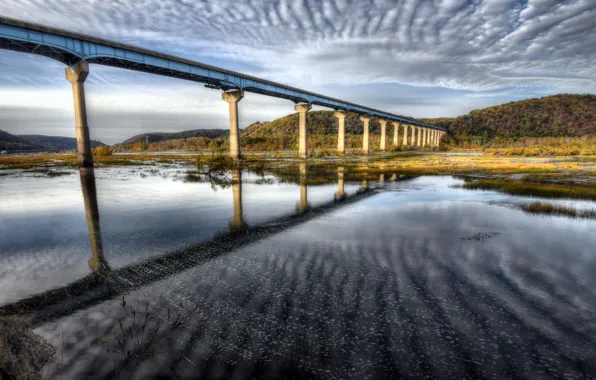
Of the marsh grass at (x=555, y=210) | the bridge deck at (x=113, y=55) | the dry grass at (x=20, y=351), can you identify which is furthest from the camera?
the bridge deck at (x=113, y=55)

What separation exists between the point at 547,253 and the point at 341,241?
4693mm

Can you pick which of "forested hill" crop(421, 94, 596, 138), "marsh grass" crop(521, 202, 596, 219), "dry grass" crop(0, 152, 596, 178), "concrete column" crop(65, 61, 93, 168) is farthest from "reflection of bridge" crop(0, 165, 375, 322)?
"forested hill" crop(421, 94, 596, 138)

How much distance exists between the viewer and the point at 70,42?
102 feet

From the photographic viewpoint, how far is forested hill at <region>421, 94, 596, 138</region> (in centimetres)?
16488

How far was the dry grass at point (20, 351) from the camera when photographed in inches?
124

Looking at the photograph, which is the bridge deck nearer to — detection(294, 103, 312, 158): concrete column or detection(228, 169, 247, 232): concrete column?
detection(294, 103, 312, 158): concrete column

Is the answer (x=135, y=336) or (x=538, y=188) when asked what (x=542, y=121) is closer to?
(x=538, y=188)

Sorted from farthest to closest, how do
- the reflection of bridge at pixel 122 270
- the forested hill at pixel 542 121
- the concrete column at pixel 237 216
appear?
the forested hill at pixel 542 121 → the concrete column at pixel 237 216 → the reflection of bridge at pixel 122 270

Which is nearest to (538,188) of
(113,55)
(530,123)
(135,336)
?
(135,336)

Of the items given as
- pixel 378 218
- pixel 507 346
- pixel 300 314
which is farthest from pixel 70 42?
pixel 507 346

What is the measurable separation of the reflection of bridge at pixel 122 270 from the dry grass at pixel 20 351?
1.78 ft

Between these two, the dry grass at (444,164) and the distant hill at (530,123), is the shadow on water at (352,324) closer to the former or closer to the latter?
the dry grass at (444,164)

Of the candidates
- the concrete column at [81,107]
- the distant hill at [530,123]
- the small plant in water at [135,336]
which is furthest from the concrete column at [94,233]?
the distant hill at [530,123]

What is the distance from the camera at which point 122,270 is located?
6.41 metres
